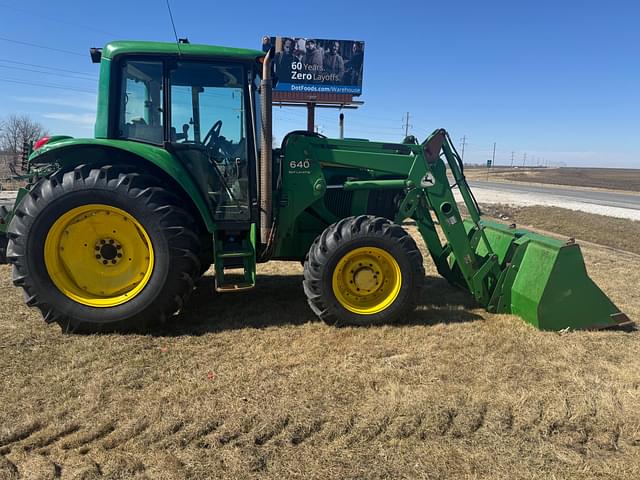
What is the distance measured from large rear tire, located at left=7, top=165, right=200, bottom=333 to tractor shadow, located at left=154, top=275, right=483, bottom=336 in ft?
1.40

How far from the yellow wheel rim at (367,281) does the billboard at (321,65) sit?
2078 cm

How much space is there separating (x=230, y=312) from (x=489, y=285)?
2.79 m

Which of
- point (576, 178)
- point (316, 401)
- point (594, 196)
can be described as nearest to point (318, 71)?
point (594, 196)

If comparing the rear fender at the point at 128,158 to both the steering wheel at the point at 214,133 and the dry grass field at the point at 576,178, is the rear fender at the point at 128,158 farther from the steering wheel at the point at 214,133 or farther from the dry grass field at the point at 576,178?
the dry grass field at the point at 576,178

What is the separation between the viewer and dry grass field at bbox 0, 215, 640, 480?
2.44m

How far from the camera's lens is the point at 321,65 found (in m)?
23.5

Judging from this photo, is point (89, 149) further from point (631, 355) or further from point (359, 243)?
point (631, 355)

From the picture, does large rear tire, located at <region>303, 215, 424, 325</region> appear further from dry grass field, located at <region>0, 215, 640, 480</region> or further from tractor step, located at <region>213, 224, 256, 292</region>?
tractor step, located at <region>213, 224, 256, 292</region>

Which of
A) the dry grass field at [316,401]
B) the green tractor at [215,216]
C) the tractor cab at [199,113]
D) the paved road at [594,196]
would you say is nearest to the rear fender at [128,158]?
the green tractor at [215,216]

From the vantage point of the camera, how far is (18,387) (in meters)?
3.09

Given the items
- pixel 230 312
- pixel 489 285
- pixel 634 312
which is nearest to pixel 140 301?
pixel 230 312


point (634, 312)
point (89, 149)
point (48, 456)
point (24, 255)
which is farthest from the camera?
point (634, 312)

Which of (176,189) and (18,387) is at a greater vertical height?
(176,189)

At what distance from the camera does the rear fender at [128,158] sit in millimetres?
3900
